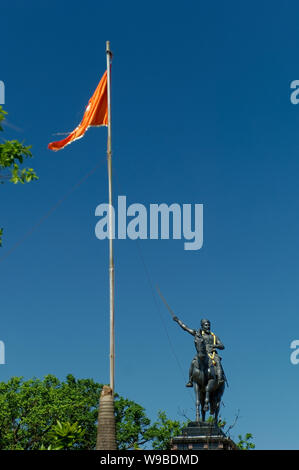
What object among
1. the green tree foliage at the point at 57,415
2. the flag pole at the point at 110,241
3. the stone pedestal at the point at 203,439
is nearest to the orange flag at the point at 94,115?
the flag pole at the point at 110,241

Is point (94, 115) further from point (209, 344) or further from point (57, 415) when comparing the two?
point (57, 415)

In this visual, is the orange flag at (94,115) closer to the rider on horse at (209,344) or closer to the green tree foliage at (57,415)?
the rider on horse at (209,344)

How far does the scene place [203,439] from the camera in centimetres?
2717

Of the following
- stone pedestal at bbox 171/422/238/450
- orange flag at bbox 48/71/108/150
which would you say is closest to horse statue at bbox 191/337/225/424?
stone pedestal at bbox 171/422/238/450

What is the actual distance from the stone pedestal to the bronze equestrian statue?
1.07m

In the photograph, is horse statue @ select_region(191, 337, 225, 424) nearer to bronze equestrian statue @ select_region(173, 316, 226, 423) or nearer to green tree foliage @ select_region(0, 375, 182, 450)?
bronze equestrian statue @ select_region(173, 316, 226, 423)

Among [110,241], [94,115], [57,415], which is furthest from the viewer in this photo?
[57,415]

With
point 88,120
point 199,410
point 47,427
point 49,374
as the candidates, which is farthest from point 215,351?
point 49,374

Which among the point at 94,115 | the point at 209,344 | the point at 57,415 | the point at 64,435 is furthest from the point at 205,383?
the point at 57,415

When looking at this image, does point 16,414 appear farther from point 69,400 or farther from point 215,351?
point 215,351

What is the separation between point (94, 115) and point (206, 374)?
11.0m

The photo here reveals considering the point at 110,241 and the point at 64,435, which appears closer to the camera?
the point at 64,435
